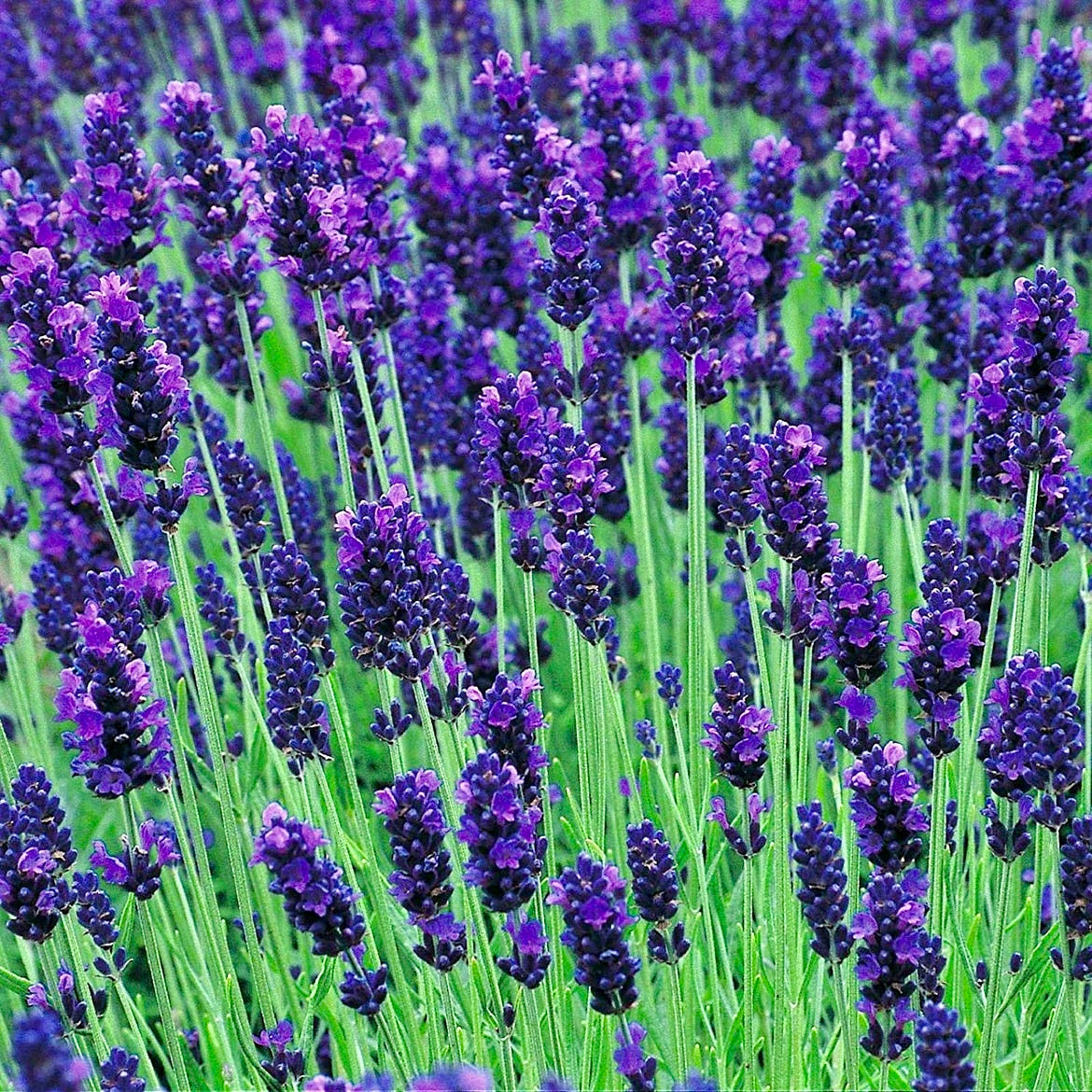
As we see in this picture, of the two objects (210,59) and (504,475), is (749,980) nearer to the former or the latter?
(504,475)

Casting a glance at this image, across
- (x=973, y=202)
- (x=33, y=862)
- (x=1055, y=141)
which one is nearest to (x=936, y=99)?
(x=973, y=202)

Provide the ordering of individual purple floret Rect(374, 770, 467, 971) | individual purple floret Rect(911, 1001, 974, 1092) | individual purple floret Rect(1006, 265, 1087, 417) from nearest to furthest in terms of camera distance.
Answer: individual purple floret Rect(911, 1001, 974, 1092), individual purple floret Rect(374, 770, 467, 971), individual purple floret Rect(1006, 265, 1087, 417)

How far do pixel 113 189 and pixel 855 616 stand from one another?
6.03 ft

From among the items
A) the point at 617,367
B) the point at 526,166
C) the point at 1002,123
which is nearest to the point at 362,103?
the point at 526,166

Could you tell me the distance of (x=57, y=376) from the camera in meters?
2.96

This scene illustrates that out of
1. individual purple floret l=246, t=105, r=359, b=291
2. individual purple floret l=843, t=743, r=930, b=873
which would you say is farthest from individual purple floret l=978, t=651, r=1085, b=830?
individual purple floret l=246, t=105, r=359, b=291

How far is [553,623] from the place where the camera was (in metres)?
5.11

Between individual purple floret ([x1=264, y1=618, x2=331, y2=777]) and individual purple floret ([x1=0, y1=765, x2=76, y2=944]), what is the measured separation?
41 cm

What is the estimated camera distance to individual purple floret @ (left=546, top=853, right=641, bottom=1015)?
7.93ft

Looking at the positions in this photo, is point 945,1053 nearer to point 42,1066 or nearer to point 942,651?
point 942,651

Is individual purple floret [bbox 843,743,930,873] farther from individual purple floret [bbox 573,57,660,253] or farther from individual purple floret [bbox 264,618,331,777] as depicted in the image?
individual purple floret [bbox 573,57,660,253]

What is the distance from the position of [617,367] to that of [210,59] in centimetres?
379

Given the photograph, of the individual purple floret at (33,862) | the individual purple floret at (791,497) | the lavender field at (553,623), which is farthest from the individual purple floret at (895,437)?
the individual purple floret at (33,862)

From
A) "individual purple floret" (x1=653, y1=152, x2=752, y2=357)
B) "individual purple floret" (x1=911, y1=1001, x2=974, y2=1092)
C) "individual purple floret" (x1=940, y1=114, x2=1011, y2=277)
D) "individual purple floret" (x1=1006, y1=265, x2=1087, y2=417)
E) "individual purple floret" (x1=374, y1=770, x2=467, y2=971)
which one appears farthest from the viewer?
"individual purple floret" (x1=940, y1=114, x2=1011, y2=277)
